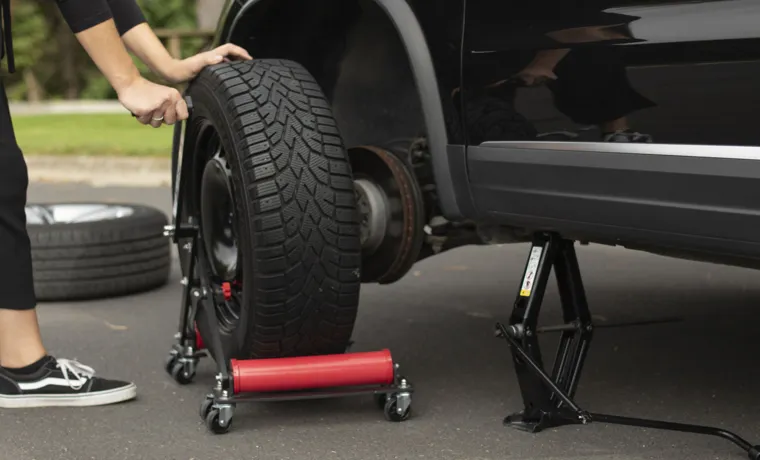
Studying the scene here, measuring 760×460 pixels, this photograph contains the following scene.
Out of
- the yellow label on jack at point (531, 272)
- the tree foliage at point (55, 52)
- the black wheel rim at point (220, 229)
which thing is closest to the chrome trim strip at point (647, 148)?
the yellow label on jack at point (531, 272)

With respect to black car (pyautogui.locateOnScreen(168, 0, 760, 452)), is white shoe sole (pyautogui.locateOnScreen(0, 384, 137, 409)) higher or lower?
lower

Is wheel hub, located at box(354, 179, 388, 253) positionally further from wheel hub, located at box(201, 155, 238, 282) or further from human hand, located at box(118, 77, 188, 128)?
human hand, located at box(118, 77, 188, 128)

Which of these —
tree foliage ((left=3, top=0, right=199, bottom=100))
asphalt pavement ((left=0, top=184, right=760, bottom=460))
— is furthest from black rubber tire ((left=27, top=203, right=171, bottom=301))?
tree foliage ((left=3, top=0, right=199, bottom=100))

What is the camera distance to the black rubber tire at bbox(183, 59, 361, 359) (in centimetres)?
272

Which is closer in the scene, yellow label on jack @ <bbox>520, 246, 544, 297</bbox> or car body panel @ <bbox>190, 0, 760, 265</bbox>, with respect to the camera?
car body panel @ <bbox>190, 0, 760, 265</bbox>

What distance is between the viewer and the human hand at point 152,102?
2961 mm

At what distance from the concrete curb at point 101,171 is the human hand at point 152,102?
692cm

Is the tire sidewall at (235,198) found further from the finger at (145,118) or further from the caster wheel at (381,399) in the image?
the caster wheel at (381,399)

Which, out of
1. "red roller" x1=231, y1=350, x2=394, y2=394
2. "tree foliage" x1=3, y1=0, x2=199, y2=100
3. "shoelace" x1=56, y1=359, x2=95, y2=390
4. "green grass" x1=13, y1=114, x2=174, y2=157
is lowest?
"tree foliage" x1=3, y1=0, x2=199, y2=100

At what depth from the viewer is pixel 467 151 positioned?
2.69m

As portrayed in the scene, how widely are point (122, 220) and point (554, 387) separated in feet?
8.07

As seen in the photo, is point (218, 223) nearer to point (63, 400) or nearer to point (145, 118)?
point (145, 118)

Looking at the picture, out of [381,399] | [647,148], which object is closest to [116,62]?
[381,399]

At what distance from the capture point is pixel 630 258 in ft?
18.3
